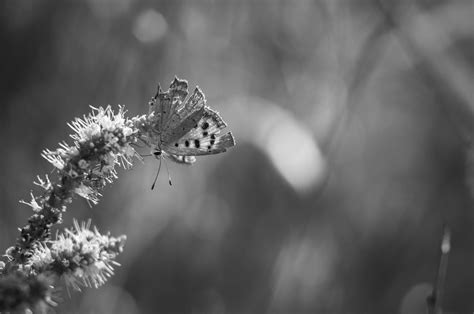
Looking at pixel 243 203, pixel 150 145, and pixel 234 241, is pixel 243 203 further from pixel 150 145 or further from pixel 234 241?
pixel 150 145

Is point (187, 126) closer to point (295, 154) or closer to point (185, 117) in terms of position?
point (185, 117)

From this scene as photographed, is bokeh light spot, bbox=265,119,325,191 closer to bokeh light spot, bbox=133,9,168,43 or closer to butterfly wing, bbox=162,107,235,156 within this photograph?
bokeh light spot, bbox=133,9,168,43

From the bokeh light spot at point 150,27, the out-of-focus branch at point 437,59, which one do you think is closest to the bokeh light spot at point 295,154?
the out-of-focus branch at point 437,59

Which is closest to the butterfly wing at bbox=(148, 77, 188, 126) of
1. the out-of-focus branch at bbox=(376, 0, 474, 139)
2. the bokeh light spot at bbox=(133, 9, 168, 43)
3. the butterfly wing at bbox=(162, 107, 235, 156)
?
the butterfly wing at bbox=(162, 107, 235, 156)

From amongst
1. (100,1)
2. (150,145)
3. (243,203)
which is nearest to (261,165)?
(243,203)

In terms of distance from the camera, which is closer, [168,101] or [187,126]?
[168,101]

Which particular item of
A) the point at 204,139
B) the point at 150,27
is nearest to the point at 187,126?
the point at 204,139
